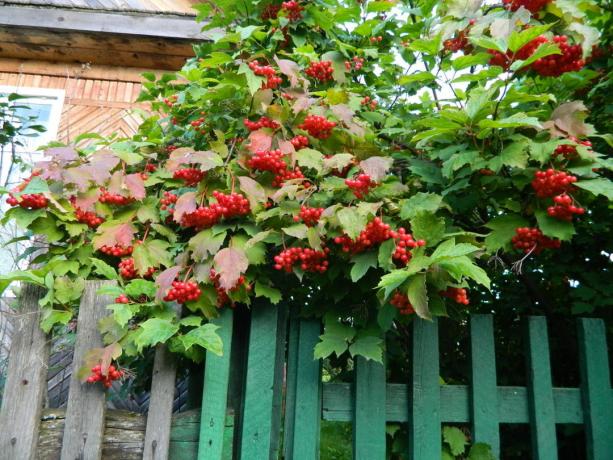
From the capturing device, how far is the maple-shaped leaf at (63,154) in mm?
2127

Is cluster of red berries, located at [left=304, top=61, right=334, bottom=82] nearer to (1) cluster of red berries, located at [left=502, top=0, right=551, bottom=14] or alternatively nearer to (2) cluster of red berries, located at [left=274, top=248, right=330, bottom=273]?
(1) cluster of red berries, located at [left=502, top=0, right=551, bottom=14]

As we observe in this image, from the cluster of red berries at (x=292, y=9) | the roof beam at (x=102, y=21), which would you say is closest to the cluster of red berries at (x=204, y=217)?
the cluster of red berries at (x=292, y=9)

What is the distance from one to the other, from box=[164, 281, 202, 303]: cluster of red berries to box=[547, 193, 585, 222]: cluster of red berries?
4.27 ft

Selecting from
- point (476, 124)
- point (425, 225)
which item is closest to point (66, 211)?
point (425, 225)

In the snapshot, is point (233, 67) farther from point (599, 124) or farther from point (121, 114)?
point (121, 114)

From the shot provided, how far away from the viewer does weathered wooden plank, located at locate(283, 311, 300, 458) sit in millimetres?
1927

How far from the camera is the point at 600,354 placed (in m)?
2.02

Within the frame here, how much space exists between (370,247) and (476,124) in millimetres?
592

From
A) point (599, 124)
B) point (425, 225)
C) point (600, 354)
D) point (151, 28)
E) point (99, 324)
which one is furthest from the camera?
point (151, 28)

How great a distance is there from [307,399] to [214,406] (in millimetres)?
347

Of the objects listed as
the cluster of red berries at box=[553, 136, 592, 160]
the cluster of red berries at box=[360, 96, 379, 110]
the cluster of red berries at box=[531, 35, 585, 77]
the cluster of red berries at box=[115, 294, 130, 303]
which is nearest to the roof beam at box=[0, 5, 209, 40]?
the cluster of red berries at box=[360, 96, 379, 110]

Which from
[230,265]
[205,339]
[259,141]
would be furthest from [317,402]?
[259,141]

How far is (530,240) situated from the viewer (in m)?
1.88

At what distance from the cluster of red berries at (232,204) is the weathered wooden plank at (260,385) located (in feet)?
1.26
